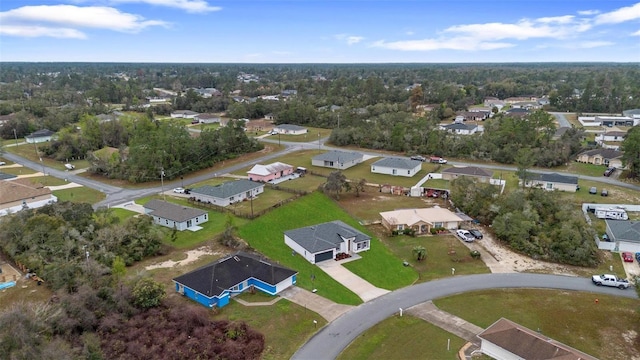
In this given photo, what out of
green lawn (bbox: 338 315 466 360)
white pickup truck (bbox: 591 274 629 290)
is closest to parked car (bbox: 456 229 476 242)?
white pickup truck (bbox: 591 274 629 290)

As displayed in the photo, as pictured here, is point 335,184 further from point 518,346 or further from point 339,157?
point 518,346

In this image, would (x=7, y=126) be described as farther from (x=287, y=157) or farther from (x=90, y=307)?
(x=90, y=307)

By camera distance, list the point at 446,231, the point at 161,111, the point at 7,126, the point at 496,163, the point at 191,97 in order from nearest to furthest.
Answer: the point at 446,231 < the point at 496,163 < the point at 7,126 < the point at 161,111 < the point at 191,97

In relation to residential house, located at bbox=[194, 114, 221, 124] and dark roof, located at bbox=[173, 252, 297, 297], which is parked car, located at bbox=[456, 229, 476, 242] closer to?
dark roof, located at bbox=[173, 252, 297, 297]

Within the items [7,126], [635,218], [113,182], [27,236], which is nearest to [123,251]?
[27,236]

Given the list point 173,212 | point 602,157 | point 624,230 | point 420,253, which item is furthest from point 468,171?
point 173,212

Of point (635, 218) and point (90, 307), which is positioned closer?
point (90, 307)

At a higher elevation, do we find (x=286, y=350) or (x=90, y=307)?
(x=90, y=307)
